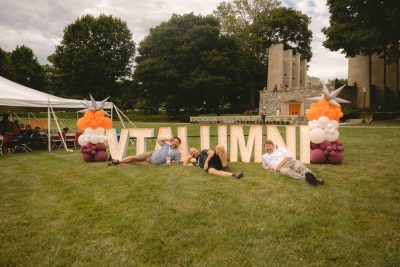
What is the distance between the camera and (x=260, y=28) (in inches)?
1879

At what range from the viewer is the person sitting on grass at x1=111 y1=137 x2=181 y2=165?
898cm

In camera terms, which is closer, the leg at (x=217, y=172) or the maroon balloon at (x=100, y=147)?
the leg at (x=217, y=172)

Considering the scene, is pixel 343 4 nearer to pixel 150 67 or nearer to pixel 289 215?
pixel 150 67

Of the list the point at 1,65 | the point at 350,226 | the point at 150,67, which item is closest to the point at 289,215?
the point at 350,226

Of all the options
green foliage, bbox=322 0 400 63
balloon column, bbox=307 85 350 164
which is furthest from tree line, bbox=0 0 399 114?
balloon column, bbox=307 85 350 164

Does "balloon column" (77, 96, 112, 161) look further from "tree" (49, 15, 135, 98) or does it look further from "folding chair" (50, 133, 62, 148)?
"tree" (49, 15, 135, 98)

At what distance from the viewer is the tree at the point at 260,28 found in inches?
1811

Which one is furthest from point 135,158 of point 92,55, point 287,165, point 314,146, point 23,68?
point 23,68

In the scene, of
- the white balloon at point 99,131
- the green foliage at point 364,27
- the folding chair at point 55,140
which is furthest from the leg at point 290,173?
the green foliage at point 364,27

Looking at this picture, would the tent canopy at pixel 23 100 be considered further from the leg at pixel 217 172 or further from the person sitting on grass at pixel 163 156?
the leg at pixel 217 172

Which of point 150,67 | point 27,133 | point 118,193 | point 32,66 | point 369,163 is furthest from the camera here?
point 32,66

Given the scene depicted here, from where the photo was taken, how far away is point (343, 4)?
88.8 ft

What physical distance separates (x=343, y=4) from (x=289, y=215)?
91.3 feet

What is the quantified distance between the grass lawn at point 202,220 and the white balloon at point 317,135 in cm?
135
